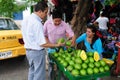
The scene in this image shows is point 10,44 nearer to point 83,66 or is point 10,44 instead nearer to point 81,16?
point 81,16

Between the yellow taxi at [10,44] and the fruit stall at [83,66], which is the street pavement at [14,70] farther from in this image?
the fruit stall at [83,66]

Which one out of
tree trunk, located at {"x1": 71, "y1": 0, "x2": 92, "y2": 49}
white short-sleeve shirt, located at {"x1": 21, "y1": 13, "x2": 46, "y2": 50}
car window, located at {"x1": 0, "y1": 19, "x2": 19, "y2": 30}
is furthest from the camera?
tree trunk, located at {"x1": 71, "y1": 0, "x2": 92, "y2": 49}

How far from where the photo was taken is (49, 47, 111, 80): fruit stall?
12.0 feet

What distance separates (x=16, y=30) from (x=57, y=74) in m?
3.16

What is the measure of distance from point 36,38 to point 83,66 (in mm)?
993

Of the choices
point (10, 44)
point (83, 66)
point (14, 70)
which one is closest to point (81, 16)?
point (10, 44)

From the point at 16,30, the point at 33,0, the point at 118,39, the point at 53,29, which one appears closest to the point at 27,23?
the point at 53,29

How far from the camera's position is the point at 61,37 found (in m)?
5.30

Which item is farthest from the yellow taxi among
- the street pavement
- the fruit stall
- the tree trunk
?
the fruit stall

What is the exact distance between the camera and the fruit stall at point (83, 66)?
12.0 feet

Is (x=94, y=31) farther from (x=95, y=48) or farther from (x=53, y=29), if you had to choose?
(x=53, y=29)

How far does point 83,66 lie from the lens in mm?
3805

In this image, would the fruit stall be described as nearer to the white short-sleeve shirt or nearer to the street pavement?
the white short-sleeve shirt

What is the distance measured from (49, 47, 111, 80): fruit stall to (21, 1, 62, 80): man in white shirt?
37cm
